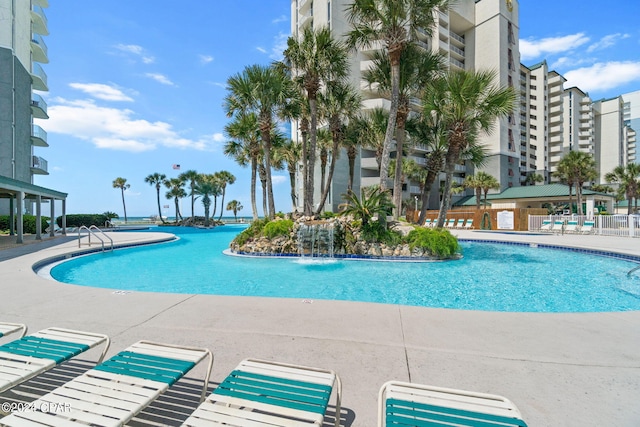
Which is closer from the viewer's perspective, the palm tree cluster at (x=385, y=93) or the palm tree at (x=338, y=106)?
the palm tree cluster at (x=385, y=93)

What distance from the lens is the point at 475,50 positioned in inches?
1838

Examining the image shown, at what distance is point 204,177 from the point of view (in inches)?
1868

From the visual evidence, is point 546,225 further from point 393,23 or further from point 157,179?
point 157,179

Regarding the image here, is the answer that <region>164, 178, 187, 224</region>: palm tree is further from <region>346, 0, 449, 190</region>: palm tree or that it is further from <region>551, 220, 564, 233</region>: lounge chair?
<region>551, 220, 564, 233</region>: lounge chair

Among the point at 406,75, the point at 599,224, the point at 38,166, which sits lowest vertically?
the point at 599,224

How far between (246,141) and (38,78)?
836 inches

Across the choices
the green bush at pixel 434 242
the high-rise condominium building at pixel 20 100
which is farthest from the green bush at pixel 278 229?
the high-rise condominium building at pixel 20 100

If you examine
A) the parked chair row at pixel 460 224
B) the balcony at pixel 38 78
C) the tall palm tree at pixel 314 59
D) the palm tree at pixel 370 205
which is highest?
the balcony at pixel 38 78

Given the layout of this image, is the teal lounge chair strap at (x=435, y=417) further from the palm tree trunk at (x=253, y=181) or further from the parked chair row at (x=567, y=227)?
the parked chair row at (x=567, y=227)

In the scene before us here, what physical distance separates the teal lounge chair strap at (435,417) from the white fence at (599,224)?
2389 centimetres

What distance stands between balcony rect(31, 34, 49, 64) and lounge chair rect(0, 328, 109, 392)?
3634cm

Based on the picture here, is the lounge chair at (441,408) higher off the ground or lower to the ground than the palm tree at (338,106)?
lower

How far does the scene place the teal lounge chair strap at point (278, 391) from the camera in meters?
1.92

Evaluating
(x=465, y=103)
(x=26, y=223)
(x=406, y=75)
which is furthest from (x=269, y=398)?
(x=26, y=223)
